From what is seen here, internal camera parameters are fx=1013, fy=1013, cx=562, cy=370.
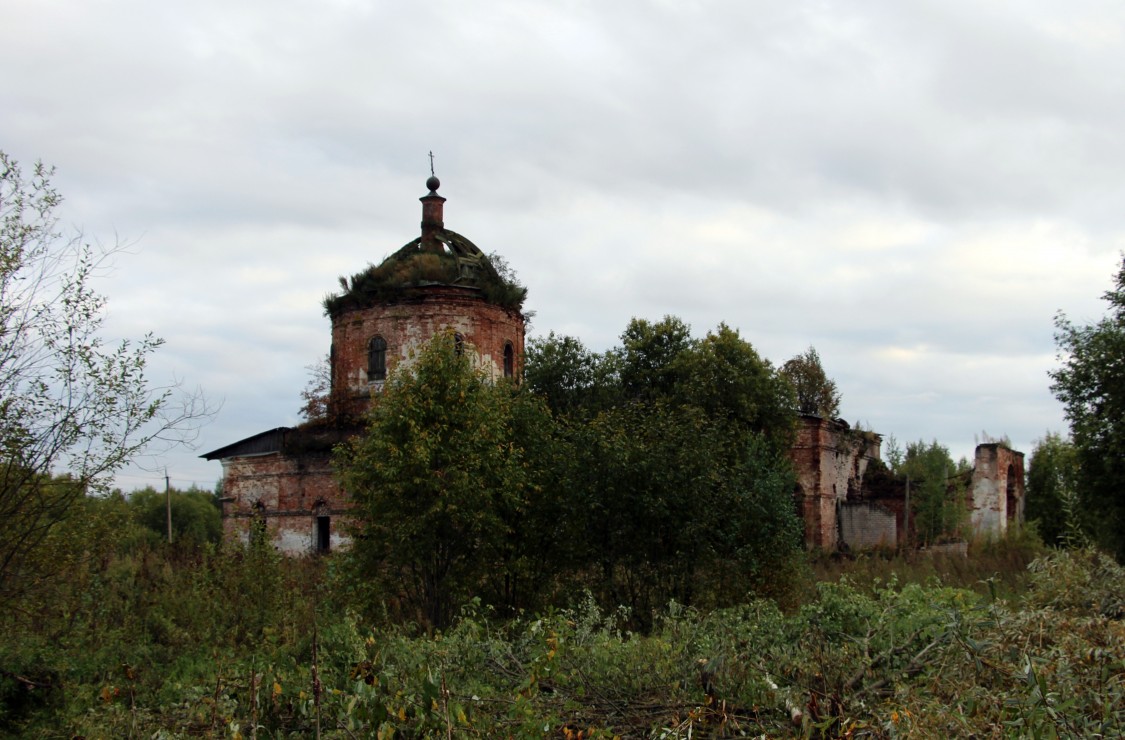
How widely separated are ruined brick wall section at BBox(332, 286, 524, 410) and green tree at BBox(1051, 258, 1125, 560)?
15.2 metres

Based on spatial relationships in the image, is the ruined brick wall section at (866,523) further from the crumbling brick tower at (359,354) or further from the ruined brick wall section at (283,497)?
the ruined brick wall section at (283,497)

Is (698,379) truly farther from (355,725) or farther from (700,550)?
(355,725)

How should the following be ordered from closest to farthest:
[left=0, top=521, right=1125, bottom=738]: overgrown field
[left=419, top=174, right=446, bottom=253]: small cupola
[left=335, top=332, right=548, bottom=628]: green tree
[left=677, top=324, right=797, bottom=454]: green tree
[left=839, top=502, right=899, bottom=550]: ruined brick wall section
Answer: [left=0, top=521, right=1125, bottom=738]: overgrown field, [left=335, top=332, right=548, bottom=628]: green tree, [left=677, top=324, right=797, bottom=454]: green tree, [left=419, top=174, right=446, bottom=253]: small cupola, [left=839, top=502, right=899, bottom=550]: ruined brick wall section

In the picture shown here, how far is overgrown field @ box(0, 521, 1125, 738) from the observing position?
5.66m

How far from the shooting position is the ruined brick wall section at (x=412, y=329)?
29938mm

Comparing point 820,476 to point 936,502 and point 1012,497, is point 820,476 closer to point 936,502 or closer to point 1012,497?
point 936,502

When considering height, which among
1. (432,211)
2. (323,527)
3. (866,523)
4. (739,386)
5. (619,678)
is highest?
(432,211)

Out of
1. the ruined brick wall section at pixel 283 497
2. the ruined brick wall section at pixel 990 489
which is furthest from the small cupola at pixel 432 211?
the ruined brick wall section at pixel 990 489

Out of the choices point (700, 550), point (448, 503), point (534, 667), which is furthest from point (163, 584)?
point (534, 667)

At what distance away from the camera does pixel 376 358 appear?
1197 inches

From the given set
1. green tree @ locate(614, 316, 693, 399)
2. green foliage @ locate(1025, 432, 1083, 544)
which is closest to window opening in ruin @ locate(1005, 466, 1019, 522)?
green foliage @ locate(1025, 432, 1083, 544)

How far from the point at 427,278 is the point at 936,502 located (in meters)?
18.8

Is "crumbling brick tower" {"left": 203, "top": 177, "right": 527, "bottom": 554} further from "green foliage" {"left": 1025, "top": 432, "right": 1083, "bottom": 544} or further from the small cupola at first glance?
"green foliage" {"left": 1025, "top": 432, "right": 1083, "bottom": 544}

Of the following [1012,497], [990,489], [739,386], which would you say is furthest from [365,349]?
[1012,497]
